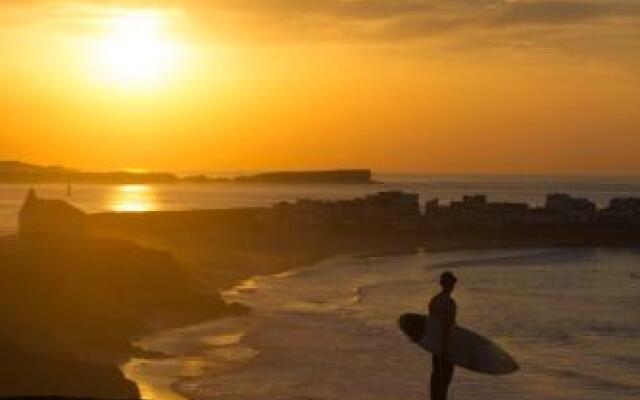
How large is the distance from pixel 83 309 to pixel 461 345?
2295 centimetres

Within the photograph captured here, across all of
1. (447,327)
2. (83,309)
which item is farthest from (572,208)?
(447,327)

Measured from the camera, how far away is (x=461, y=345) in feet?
55.2

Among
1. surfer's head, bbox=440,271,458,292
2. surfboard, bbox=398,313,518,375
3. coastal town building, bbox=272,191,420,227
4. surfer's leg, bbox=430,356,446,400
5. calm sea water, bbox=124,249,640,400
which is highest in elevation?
surfer's head, bbox=440,271,458,292

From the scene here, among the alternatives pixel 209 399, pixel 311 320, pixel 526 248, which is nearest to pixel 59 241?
pixel 311 320

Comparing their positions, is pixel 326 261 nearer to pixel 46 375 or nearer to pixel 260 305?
pixel 260 305

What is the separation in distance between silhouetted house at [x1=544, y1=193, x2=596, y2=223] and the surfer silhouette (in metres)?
108

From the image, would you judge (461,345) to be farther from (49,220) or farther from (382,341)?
(49,220)

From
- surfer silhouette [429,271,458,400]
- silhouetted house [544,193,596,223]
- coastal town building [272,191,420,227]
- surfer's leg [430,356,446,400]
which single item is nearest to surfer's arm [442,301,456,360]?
surfer silhouette [429,271,458,400]

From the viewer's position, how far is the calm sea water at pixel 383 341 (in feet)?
103

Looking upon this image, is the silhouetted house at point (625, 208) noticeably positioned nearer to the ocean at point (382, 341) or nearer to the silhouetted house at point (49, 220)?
the ocean at point (382, 341)

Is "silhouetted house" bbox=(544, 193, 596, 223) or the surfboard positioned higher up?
the surfboard

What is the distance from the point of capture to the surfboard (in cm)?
1638

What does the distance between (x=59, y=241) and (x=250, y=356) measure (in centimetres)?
1473

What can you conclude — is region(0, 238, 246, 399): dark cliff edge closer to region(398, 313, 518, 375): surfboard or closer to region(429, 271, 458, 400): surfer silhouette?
region(398, 313, 518, 375): surfboard
